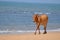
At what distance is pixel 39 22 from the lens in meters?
11.9

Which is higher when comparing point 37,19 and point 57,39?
point 37,19

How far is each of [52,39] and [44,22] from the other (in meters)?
2.10

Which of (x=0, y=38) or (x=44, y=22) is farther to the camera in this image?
(x=44, y=22)

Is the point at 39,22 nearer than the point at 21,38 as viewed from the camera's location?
No

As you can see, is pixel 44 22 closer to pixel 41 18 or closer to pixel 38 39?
pixel 41 18

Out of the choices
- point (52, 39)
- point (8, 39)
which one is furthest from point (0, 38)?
point (52, 39)

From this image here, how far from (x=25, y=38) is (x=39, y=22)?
1697 millimetres

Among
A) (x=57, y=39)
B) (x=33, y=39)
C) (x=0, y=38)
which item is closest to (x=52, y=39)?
(x=57, y=39)

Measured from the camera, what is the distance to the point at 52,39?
10.3 m

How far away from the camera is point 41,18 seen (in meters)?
12.0

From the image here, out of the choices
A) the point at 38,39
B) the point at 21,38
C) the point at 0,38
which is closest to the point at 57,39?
the point at 38,39

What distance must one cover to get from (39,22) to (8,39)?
92.4 inches

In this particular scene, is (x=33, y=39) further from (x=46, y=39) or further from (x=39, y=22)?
(x=39, y=22)

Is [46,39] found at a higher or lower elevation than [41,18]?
lower
